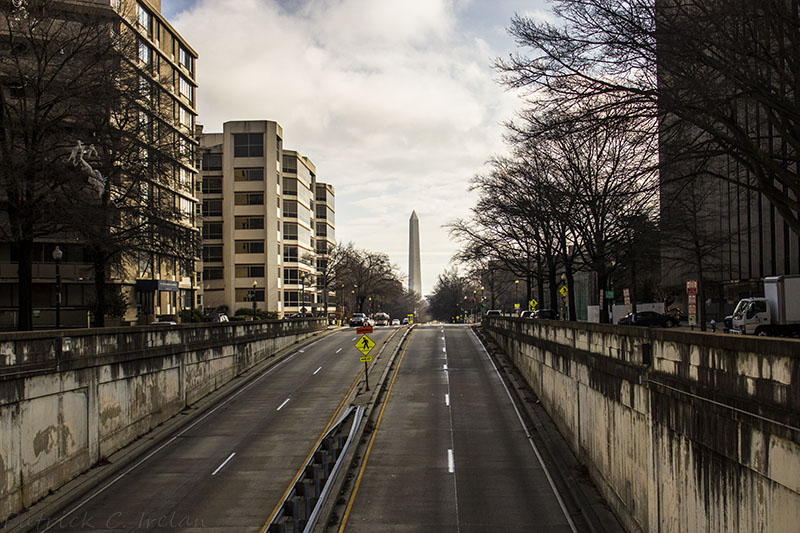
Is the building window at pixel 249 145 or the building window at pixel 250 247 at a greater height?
the building window at pixel 249 145

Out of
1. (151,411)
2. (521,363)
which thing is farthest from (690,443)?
(521,363)

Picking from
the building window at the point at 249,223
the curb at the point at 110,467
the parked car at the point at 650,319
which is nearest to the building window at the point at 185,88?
the building window at the point at 249,223

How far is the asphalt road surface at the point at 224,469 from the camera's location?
17.9m

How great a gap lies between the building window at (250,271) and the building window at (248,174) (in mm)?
12005

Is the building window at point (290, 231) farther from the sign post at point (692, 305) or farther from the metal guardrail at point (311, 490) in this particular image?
the sign post at point (692, 305)

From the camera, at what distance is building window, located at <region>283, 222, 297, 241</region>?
104 metres

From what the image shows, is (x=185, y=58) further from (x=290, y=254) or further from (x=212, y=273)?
(x=290, y=254)

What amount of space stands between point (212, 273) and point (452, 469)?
80.6 meters

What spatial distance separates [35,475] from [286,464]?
7.51 meters

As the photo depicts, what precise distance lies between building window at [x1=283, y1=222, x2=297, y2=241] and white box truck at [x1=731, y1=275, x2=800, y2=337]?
7564cm

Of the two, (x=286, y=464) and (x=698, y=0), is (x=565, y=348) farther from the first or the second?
(x=698, y=0)

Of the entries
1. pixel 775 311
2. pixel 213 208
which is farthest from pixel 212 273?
pixel 775 311

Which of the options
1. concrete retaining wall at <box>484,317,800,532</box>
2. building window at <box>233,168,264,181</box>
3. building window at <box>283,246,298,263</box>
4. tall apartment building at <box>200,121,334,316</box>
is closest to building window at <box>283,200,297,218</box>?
tall apartment building at <box>200,121,334,316</box>

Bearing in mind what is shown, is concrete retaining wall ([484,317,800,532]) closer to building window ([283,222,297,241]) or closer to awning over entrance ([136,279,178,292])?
A: awning over entrance ([136,279,178,292])
